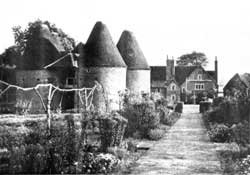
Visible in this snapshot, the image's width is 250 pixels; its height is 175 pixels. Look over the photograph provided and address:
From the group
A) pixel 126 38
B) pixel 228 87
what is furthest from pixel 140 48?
pixel 228 87

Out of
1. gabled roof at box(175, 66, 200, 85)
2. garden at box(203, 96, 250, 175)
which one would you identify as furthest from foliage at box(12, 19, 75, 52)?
garden at box(203, 96, 250, 175)

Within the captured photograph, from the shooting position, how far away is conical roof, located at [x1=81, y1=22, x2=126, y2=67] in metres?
28.0

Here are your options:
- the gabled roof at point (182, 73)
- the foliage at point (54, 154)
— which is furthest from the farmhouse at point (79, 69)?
the gabled roof at point (182, 73)

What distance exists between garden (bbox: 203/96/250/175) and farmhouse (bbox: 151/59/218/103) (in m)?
34.4

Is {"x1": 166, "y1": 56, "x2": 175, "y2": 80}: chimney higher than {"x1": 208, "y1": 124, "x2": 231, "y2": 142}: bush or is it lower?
higher

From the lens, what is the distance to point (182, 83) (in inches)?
2328

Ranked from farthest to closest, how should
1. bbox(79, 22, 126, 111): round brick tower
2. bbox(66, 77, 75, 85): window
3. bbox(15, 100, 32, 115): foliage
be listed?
bbox(66, 77, 75, 85): window, bbox(15, 100, 32, 115): foliage, bbox(79, 22, 126, 111): round brick tower

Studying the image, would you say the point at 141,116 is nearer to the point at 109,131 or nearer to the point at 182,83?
the point at 109,131

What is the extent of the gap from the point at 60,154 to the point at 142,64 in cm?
2435

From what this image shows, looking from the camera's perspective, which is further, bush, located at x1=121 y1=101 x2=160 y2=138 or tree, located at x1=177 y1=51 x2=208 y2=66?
tree, located at x1=177 y1=51 x2=208 y2=66

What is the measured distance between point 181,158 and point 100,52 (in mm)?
17879

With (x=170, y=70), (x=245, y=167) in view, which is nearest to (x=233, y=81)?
(x=170, y=70)

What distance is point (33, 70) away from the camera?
104 feet

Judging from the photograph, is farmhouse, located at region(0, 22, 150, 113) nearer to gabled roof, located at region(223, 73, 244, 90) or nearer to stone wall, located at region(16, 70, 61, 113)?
stone wall, located at region(16, 70, 61, 113)
